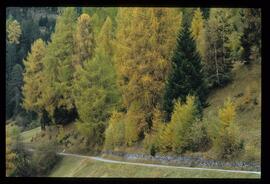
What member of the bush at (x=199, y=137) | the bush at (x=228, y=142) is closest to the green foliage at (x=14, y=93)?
the bush at (x=199, y=137)

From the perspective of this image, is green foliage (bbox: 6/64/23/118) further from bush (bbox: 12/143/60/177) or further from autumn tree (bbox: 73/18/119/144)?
autumn tree (bbox: 73/18/119/144)

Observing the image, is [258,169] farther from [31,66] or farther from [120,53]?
[31,66]

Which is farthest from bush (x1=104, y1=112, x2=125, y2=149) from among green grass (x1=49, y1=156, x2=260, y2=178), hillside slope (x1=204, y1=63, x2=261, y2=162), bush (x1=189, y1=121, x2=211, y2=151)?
hillside slope (x1=204, y1=63, x2=261, y2=162)

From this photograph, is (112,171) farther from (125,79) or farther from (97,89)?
(125,79)

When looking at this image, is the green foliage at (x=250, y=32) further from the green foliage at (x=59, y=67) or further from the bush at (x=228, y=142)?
the green foliage at (x=59, y=67)

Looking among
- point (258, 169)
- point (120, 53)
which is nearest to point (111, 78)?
point (120, 53)

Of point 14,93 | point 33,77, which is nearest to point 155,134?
point 33,77
